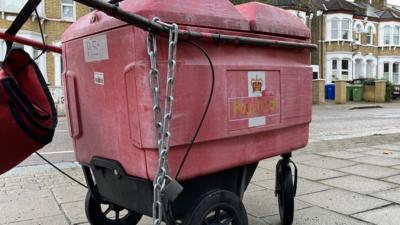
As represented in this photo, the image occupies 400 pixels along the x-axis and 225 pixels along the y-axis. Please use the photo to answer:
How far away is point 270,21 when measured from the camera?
3.24m

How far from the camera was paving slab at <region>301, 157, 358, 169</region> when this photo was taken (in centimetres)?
677

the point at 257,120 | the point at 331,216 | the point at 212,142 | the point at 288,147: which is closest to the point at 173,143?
the point at 212,142

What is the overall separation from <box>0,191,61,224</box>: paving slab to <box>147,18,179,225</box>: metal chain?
2.55 m

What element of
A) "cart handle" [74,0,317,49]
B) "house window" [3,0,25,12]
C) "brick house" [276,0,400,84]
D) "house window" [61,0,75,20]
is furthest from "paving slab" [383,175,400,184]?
"brick house" [276,0,400,84]

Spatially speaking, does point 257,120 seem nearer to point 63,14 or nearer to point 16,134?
point 16,134

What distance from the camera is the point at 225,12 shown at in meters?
Answer: 2.86

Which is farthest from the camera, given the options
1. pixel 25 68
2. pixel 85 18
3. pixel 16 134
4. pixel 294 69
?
pixel 294 69

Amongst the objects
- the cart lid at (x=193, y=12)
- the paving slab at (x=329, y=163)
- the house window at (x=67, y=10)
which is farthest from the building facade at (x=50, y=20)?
the cart lid at (x=193, y=12)

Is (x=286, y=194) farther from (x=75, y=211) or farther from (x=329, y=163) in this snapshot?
(x=329, y=163)

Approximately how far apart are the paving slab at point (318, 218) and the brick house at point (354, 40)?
32.6 m

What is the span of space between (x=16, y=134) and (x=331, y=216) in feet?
9.87

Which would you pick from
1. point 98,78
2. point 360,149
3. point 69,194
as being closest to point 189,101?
point 98,78

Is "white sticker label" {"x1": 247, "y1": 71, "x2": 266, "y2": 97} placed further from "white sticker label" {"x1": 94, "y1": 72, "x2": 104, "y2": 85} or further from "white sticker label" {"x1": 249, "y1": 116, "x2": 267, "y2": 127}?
"white sticker label" {"x1": 94, "y1": 72, "x2": 104, "y2": 85}

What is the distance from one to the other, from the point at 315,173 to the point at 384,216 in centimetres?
199
